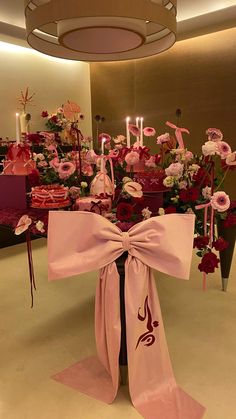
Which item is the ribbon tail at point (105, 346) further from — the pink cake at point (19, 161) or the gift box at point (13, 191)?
the pink cake at point (19, 161)

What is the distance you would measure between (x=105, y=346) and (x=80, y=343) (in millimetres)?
487

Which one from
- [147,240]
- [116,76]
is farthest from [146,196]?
[116,76]

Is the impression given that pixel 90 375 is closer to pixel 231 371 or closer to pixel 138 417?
pixel 138 417

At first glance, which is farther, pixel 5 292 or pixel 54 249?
pixel 5 292

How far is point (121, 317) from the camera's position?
4.44 feet

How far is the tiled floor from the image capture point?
1.33m

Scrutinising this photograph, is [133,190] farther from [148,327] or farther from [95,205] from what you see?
[148,327]

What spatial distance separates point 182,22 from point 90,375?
14.0ft

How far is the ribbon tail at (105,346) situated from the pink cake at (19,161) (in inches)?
36.7

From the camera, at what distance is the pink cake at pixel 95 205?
4.61ft

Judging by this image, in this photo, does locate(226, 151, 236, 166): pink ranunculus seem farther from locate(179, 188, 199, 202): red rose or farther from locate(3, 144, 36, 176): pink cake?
locate(3, 144, 36, 176): pink cake

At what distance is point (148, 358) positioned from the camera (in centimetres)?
133

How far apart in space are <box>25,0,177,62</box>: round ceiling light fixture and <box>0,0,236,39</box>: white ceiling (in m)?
2.41

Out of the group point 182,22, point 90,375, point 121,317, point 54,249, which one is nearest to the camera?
point 54,249
